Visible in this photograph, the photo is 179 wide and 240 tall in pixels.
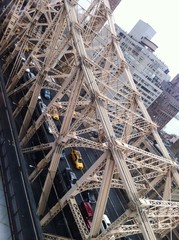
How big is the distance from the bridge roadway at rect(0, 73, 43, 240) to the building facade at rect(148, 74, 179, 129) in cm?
9766

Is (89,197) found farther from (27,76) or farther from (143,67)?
(143,67)

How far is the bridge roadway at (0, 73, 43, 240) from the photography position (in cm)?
1548

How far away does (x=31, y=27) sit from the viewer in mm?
33219

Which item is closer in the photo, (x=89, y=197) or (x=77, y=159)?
(x=89, y=197)

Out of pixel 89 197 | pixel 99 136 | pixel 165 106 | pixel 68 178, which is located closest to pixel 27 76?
pixel 68 178

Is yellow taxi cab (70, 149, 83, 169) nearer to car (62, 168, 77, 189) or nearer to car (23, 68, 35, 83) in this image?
car (62, 168, 77, 189)

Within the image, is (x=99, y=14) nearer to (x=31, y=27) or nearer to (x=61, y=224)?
(x=31, y=27)

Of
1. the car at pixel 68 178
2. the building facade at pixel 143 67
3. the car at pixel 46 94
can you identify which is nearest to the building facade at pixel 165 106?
the building facade at pixel 143 67

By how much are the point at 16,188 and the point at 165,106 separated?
103076 mm

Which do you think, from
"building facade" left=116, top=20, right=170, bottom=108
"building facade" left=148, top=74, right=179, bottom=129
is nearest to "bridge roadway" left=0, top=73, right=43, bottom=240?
"building facade" left=116, top=20, right=170, bottom=108

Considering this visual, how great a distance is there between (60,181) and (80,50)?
38.6 ft

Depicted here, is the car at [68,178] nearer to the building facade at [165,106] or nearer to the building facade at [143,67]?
the building facade at [143,67]

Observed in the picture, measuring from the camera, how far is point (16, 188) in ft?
56.6

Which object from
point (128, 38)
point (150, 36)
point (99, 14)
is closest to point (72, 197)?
point (99, 14)
